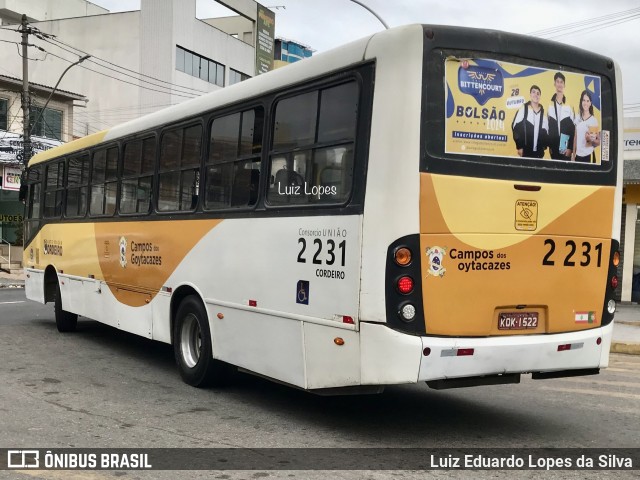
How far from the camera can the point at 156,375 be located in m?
9.29

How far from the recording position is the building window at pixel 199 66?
2100 inches

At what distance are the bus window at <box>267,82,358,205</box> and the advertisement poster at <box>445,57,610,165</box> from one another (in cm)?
83

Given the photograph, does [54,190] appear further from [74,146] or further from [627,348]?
[627,348]

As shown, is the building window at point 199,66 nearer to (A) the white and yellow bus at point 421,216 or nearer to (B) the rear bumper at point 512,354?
(A) the white and yellow bus at point 421,216

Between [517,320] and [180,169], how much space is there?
4.45m

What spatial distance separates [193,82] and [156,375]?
1867 inches

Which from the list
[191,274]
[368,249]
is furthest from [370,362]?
[191,274]

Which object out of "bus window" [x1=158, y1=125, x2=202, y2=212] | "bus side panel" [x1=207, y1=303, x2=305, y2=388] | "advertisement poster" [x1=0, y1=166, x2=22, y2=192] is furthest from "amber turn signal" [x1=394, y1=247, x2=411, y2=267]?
"advertisement poster" [x1=0, y1=166, x2=22, y2=192]

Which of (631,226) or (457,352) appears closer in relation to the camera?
(457,352)

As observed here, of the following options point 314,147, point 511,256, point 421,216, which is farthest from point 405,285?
point 314,147

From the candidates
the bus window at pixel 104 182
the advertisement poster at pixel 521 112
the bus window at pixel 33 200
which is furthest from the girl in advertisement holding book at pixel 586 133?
the bus window at pixel 33 200

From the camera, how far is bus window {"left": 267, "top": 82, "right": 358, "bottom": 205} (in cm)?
635

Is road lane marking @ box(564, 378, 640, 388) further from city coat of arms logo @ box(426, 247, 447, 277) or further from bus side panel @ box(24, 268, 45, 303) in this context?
bus side panel @ box(24, 268, 45, 303)

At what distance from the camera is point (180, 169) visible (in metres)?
9.05
